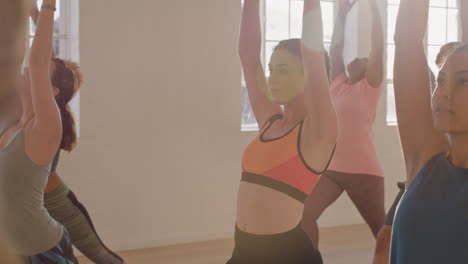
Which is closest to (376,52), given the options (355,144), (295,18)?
(355,144)

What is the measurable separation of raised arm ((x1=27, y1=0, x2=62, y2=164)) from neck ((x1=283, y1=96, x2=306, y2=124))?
685 mm

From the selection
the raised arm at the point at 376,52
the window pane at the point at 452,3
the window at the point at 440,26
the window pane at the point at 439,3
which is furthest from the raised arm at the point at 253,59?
the window pane at the point at 452,3

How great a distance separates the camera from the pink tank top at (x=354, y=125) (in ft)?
10.4

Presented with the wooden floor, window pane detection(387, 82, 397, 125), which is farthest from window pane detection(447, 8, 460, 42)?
the wooden floor

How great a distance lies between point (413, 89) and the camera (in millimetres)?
1184

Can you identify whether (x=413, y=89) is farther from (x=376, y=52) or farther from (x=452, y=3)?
(x=452, y=3)

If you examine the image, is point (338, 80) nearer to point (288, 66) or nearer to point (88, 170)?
point (288, 66)

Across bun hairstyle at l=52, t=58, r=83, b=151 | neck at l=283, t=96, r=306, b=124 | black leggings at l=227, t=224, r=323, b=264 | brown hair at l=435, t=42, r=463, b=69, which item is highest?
brown hair at l=435, t=42, r=463, b=69

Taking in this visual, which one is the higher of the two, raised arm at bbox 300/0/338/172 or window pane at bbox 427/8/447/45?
window pane at bbox 427/8/447/45

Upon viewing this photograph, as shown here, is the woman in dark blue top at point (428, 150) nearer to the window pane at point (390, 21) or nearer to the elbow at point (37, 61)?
the elbow at point (37, 61)

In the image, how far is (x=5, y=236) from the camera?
18 cm

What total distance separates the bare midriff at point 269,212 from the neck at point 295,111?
240 millimetres

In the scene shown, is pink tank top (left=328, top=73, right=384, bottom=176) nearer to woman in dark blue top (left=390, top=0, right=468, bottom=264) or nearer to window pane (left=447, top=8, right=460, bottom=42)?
woman in dark blue top (left=390, top=0, right=468, bottom=264)

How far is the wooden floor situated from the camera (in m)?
4.01
